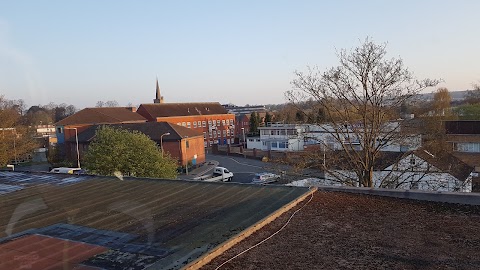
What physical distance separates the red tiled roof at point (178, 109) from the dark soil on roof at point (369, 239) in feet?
180

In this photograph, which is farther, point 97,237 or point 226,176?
point 226,176

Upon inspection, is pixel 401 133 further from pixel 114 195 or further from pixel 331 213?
pixel 114 195

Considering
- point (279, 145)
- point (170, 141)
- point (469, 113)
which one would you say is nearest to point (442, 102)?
point (469, 113)

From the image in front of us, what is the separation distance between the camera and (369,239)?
242 inches

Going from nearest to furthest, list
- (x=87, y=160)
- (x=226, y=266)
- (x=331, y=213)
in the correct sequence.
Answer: (x=226, y=266), (x=331, y=213), (x=87, y=160)

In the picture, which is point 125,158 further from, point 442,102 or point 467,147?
point 442,102

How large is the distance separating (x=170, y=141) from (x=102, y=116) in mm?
19188

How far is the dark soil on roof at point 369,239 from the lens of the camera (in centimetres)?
514

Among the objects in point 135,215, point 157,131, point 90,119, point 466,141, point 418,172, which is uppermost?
point 90,119

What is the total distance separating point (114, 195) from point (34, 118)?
267ft

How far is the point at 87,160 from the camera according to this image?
20.1 meters

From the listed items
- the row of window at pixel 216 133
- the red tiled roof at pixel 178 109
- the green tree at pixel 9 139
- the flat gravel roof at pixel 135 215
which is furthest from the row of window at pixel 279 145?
the flat gravel roof at pixel 135 215

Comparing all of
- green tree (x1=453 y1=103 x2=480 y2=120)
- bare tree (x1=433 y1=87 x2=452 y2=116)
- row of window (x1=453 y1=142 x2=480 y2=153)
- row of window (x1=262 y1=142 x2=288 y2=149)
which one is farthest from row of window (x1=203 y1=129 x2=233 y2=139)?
row of window (x1=453 y1=142 x2=480 y2=153)

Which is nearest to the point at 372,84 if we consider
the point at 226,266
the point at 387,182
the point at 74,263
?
the point at 387,182
